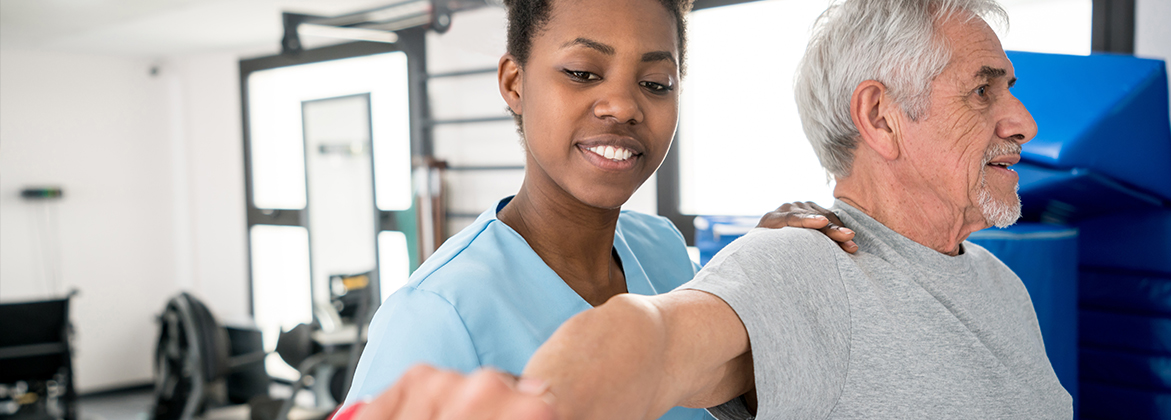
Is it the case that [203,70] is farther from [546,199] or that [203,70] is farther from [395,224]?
[546,199]

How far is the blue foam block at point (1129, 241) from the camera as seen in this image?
1584mm

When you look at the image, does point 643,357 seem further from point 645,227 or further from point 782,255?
point 645,227

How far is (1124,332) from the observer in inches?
65.5

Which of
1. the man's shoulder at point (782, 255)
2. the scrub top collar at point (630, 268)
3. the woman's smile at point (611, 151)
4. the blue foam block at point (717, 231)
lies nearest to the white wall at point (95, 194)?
the blue foam block at point (717, 231)

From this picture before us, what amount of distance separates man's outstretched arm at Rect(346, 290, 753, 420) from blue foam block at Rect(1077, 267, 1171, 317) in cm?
149

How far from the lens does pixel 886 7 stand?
913mm

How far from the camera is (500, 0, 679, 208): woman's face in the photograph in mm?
834

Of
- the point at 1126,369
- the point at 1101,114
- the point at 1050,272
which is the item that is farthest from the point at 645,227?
the point at 1126,369

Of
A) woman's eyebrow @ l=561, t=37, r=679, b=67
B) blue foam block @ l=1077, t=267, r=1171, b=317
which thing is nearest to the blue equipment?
blue foam block @ l=1077, t=267, r=1171, b=317

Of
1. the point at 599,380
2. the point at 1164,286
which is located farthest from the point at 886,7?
the point at 1164,286

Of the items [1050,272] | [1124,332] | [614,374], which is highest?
[614,374]

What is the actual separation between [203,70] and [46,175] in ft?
4.50

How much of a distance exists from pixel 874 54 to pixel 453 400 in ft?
2.58

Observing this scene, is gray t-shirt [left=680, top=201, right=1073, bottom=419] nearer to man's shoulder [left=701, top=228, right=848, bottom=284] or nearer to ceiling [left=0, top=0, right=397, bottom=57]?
man's shoulder [left=701, top=228, right=848, bottom=284]
